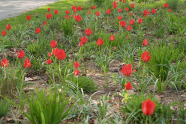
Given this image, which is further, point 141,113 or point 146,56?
point 146,56

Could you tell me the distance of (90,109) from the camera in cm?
240

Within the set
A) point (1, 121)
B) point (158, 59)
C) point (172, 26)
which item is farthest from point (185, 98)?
point (172, 26)

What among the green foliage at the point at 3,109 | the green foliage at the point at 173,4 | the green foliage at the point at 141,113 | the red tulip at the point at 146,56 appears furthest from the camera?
the green foliage at the point at 173,4

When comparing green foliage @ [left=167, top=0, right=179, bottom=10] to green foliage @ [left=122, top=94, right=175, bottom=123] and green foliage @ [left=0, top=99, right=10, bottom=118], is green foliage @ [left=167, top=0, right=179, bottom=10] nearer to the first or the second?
green foliage @ [left=122, top=94, right=175, bottom=123]

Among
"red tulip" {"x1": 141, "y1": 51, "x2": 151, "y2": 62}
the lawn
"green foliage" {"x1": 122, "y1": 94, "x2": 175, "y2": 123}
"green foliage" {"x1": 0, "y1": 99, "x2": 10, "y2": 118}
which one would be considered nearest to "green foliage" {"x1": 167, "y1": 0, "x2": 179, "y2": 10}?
the lawn

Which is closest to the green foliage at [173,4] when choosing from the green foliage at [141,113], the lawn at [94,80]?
the lawn at [94,80]

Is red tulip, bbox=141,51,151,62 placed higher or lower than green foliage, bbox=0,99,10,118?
higher

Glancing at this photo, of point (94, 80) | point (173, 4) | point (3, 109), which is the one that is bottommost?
point (94, 80)

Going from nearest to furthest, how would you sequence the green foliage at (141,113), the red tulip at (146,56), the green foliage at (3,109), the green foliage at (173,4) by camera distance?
the green foliage at (141,113) < the green foliage at (3,109) < the red tulip at (146,56) < the green foliage at (173,4)

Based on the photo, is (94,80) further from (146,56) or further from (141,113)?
(141,113)

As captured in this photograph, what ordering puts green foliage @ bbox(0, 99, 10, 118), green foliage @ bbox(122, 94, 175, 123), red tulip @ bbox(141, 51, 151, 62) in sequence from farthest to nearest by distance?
red tulip @ bbox(141, 51, 151, 62) → green foliage @ bbox(0, 99, 10, 118) → green foliage @ bbox(122, 94, 175, 123)

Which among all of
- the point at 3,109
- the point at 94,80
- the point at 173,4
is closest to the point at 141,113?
the point at 94,80

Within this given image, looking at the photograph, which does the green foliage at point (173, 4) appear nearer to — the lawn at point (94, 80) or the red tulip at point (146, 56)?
the lawn at point (94, 80)

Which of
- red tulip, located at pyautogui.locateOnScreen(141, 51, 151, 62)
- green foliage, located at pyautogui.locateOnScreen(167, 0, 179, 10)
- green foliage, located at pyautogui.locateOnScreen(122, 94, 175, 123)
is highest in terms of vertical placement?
green foliage, located at pyautogui.locateOnScreen(167, 0, 179, 10)
